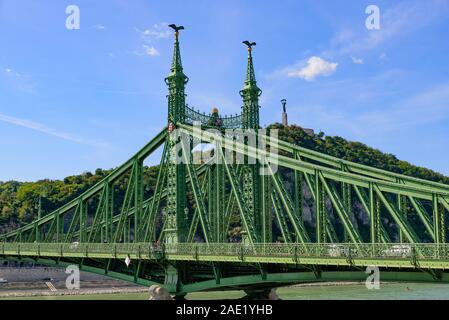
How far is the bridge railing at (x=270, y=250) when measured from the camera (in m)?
23.3

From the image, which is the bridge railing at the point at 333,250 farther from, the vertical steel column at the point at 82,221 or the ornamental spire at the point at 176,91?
the vertical steel column at the point at 82,221

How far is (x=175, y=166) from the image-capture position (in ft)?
145

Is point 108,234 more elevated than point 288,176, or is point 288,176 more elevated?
point 288,176

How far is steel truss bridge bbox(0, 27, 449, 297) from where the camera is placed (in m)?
25.4

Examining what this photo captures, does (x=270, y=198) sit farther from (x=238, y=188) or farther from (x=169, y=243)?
(x=169, y=243)

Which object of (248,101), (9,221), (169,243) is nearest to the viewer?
(169,243)

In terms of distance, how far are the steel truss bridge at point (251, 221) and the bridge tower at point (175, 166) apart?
86mm

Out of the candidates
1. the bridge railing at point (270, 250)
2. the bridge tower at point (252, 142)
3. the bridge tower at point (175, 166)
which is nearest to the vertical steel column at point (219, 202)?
the bridge tower at point (252, 142)

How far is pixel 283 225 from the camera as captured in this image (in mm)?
35750

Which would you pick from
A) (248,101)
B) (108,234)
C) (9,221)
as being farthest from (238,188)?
(9,221)

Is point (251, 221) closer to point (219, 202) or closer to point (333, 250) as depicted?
point (219, 202)

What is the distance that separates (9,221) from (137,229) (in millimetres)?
81522

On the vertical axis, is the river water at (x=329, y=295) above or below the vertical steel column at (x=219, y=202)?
below

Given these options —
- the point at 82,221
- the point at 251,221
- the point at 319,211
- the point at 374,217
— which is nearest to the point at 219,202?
the point at 251,221
